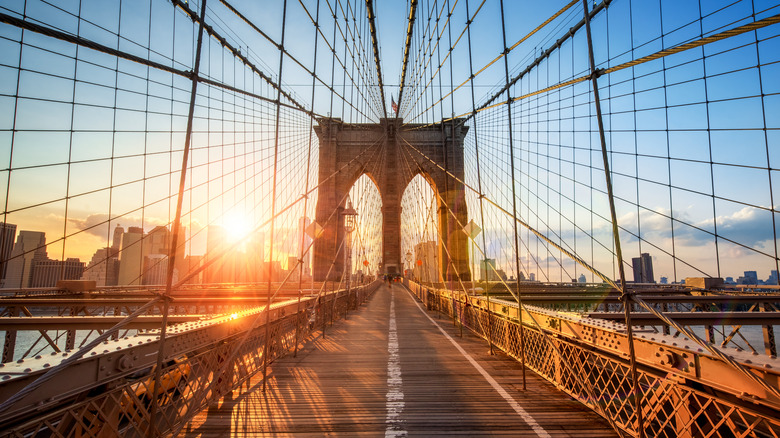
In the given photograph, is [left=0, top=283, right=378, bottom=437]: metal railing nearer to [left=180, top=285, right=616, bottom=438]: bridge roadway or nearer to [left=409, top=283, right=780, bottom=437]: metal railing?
[left=180, top=285, right=616, bottom=438]: bridge roadway

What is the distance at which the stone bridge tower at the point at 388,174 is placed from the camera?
30641 mm

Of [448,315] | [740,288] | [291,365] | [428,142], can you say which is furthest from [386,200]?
[291,365]

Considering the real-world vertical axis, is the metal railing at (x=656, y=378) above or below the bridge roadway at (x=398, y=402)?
above

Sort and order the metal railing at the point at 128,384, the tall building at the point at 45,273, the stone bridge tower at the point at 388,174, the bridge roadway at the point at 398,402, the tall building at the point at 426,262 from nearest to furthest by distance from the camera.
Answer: the metal railing at the point at 128,384 → the bridge roadway at the point at 398,402 → the tall building at the point at 45,273 → the tall building at the point at 426,262 → the stone bridge tower at the point at 388,174

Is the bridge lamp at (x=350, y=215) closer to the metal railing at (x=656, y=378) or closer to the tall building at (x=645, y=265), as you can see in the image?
the metal railing at (x=656, y=378)

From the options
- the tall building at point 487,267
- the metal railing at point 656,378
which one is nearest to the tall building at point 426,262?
the tall building at point 487,267

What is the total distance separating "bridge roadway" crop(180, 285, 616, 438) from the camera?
3238 mm

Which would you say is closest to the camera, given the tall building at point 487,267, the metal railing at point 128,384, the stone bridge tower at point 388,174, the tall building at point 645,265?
the metal railing at point 128,384

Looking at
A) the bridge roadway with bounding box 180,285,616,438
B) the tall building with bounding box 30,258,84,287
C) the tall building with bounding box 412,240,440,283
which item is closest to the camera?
the bridge roadway with bounding box 180,285,616,438

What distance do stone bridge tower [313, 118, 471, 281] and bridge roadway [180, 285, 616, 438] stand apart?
23011mm

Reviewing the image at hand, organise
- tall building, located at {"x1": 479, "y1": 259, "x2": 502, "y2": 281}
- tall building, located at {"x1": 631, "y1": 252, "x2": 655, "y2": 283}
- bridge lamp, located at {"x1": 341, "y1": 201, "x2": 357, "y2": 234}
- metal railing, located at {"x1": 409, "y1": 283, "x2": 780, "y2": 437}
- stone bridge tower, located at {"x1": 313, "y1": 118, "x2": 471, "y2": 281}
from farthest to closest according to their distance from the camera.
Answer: stone bridge tower, located at {"x1": 313, "y1": 118, "x2": 471, "y2": 281}, bridge lamp, located at {"x1": 341, "y1": 201, "x2": 357, "y2": 234}, tall building, located at {"x1": 631, "y1": 252, "x2": 655, "y2": 283}, tall building, located at {"x1": 479, "y1": 259, "x2": 502, "y2": 281}, metal railing, located at {"x1": 409, "y1": 283, "x2": 780, "y2": 437}

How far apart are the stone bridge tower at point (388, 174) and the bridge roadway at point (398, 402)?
23.0m

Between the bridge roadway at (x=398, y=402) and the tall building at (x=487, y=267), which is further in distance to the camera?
the tall building at (x=487, y=267)

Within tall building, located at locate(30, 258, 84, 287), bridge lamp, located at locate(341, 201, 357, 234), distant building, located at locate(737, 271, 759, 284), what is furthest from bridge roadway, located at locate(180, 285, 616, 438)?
distant building, located at locate(737, 271, 759, 284)
